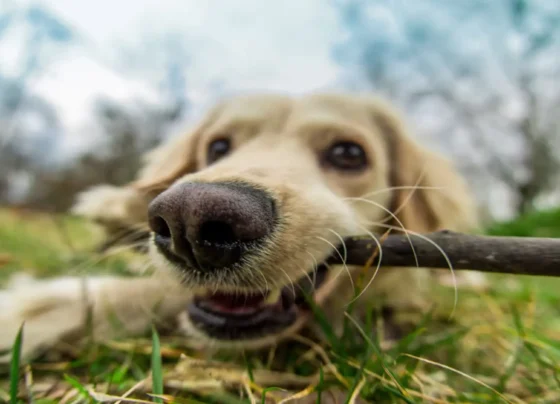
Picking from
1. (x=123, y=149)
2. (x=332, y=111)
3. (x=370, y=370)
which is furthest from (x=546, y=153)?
(x=370, y=370)

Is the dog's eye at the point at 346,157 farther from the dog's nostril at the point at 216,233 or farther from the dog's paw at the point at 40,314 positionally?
the dog's paw at the point at 40,314

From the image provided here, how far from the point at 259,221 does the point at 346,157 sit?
1001 millimetres

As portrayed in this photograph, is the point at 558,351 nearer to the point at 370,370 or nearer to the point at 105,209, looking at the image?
the point at 370,370

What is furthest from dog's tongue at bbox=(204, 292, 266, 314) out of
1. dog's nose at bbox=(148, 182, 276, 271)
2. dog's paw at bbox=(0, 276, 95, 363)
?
dog's paw at bbox=(0, 276, 95, 363)

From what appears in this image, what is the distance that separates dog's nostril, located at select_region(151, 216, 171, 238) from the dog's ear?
1.32m

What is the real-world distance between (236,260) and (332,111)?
128 cm

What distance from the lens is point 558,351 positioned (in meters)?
1.27

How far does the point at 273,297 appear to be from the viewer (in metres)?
1.37

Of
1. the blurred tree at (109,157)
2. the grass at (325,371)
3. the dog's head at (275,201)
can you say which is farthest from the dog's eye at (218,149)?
the blurred tree at (109,157)

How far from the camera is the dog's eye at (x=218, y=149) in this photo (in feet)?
7.21

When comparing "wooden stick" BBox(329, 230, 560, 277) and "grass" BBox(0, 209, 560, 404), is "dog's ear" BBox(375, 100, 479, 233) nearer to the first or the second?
"grass" BBox(0, 209, 560, 404)

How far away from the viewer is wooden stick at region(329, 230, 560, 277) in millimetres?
889

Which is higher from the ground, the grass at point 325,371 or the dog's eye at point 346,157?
the dog's eye at point 346,157

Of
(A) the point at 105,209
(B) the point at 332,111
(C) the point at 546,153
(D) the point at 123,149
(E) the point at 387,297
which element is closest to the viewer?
(E) the point at 387,297
